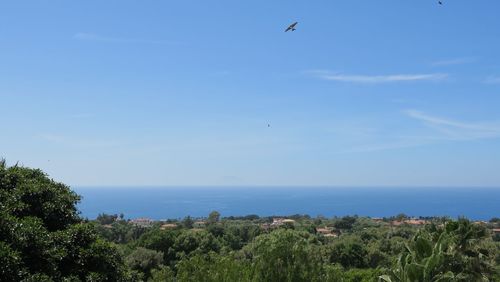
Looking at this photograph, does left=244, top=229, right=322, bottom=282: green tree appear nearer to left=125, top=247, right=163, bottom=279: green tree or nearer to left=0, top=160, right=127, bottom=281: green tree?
left=0, top=160, right=127, bottom=281: green tree

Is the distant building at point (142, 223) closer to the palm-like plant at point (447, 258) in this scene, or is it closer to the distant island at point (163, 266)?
the distant island at point (163, 266)

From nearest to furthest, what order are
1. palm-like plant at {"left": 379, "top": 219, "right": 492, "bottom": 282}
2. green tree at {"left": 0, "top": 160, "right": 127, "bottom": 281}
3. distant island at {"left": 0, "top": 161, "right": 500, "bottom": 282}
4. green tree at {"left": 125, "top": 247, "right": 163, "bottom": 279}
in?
green tree at {"left": 0, "top": 160, "right": 127, "bottom": 281}
distant island at {"left": 0, "top": 161, "right": 500, "bottom": 282}
palm-like plant at {"left": 379, "top": 219, "right": 492, "bottom": 282}
green tree at {"left": 125, "top": 247, "right": 163, "bottom": 279}

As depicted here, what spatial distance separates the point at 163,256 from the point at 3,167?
3910cm

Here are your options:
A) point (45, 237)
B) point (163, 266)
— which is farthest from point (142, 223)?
point (45, 237)

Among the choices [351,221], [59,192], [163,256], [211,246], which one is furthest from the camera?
[351,221]

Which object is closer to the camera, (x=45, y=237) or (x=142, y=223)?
(x=45, y=237)

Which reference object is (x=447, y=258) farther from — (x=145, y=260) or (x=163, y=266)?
(x=145, y=260)

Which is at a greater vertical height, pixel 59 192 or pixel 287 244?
pixel 59 192

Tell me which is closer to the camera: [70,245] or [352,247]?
[70,245]

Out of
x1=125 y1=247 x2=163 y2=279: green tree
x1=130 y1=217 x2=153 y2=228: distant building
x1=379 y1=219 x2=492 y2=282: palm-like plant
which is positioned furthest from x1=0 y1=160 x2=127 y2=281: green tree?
x1=130 y1=217 x2=153 y2=228: distant building

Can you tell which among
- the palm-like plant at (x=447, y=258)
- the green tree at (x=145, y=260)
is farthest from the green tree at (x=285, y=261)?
the green tree at (x=145, y=260)

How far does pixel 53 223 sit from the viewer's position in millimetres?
12531

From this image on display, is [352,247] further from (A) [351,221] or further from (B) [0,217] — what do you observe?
(A) [351,221]

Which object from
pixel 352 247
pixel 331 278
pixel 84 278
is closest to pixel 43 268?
pixel 84 278
